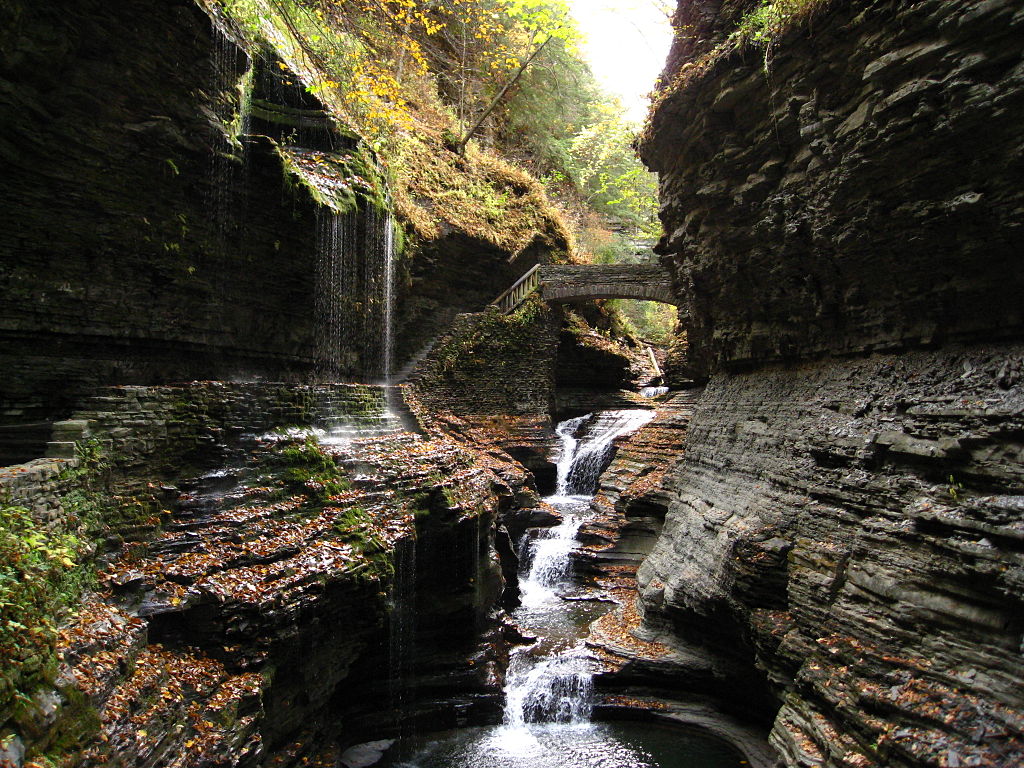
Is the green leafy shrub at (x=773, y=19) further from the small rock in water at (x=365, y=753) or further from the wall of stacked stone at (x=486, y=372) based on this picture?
the wall of stacked stone at (x=486, y=372)

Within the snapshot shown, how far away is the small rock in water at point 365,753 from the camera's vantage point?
7227 mm

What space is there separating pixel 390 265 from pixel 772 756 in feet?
45.9

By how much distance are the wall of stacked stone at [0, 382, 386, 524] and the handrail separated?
11779 mm

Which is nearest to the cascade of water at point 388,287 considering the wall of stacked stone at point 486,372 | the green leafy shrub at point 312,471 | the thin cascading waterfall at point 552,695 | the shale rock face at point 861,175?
the wall of stacked stone at point 486,372

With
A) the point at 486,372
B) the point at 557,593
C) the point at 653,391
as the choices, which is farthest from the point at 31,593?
the point at 653,391

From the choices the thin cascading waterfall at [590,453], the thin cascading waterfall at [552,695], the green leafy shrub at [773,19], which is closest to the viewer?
the green leafy shrub at [773,19]

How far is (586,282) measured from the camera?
65.9ft

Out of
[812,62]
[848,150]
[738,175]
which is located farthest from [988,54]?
[738,175]

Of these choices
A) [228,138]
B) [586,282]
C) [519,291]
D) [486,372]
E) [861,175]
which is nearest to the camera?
[861,175]

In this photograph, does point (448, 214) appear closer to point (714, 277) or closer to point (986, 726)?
point (714, 277)

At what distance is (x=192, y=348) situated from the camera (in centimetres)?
1191

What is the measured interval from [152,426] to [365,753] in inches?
201

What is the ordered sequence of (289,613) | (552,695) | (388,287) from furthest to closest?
1. (388,287)
2. (552,695)
3. (289,613)

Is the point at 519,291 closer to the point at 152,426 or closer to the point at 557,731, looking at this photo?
the point at 152,426
